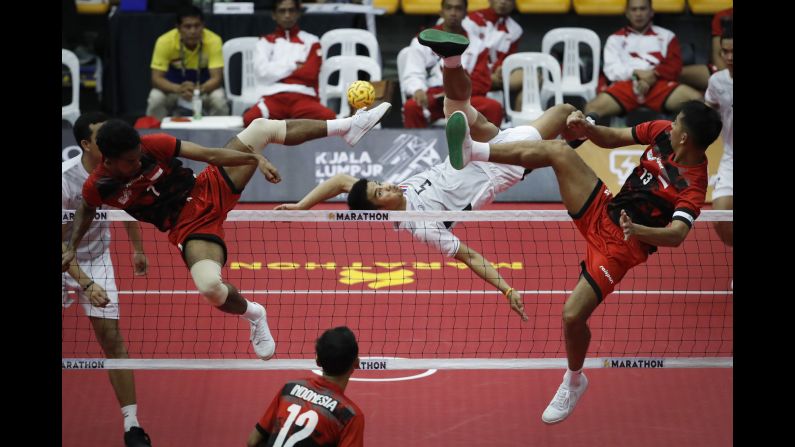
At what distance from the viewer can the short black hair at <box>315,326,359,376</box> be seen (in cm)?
630

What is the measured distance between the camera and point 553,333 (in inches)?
420

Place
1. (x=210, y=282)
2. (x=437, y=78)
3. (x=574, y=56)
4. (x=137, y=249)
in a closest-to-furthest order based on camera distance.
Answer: (x=210, y=282)
(x=137, y=249)
(x=437, y=78)
(x=574, y=56)

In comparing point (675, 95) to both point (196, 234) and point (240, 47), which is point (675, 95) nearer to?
point (240, 47)

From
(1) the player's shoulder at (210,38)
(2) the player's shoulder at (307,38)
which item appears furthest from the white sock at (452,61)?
(1) the player's shoulder at (210,38)

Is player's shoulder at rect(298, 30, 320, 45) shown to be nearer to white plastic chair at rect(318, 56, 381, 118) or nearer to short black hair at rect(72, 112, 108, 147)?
white plastic chair at rect(318, 56, 381, 118)

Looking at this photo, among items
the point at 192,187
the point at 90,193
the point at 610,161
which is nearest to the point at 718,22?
the point at 610,161

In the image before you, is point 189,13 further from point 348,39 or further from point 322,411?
point 322,411

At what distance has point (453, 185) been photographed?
33.0 ft

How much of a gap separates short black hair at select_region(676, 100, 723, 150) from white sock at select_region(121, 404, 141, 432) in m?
4.59

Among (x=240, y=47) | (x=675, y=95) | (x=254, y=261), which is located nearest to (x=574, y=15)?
(x=675, y=95)

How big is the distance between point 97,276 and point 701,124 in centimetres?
470

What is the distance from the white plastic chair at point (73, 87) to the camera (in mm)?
16062

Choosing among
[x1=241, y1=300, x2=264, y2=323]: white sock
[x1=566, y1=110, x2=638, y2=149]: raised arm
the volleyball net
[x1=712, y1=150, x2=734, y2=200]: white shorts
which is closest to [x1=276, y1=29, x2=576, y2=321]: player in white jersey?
the volleyball net

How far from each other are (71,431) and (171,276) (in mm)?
4074
